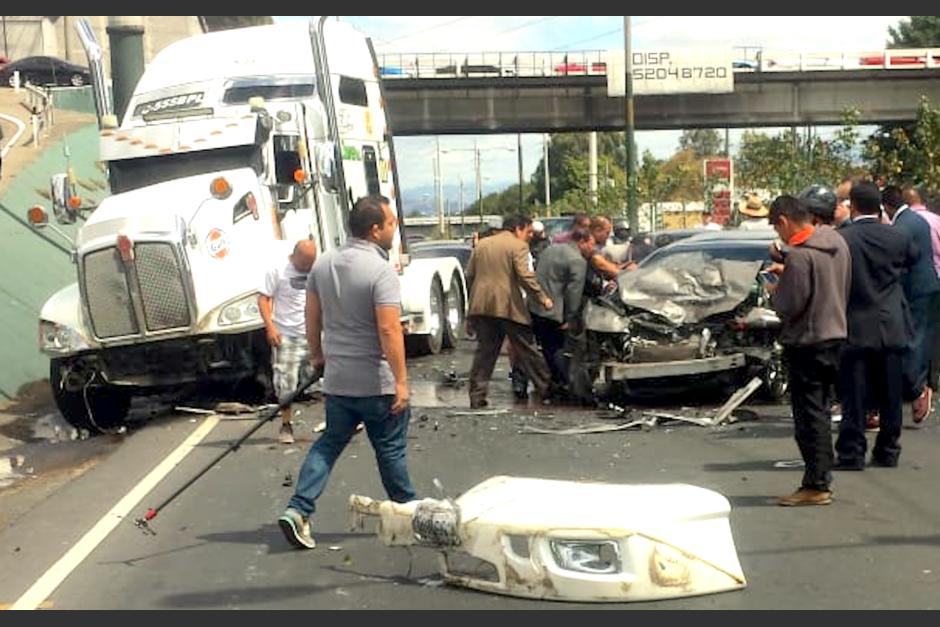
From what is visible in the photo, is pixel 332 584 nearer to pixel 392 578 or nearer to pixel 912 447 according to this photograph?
pixel 392 578

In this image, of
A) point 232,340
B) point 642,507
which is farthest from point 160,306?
point 642,507

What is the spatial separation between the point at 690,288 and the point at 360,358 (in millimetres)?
6137

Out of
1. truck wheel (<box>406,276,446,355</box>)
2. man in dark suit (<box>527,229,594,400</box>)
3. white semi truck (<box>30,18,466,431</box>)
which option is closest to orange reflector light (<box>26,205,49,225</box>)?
white semi truck (<box>30,18,466,431</box>)

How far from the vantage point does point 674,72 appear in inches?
1684

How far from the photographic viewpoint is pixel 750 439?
10.9 metres

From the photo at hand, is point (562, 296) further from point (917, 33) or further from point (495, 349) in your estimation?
point (917, 33)

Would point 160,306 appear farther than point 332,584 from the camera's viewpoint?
Yes

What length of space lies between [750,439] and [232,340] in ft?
17.0

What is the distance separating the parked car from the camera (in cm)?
4409

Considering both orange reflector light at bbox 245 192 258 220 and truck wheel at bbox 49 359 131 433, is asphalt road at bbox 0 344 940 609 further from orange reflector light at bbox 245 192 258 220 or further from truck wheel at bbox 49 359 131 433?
orange reflector light at bbox 245 192 258 220

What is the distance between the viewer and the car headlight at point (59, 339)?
1322 cm

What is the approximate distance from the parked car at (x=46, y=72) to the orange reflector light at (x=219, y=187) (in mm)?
32088

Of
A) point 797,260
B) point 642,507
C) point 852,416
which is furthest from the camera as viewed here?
point 852,416

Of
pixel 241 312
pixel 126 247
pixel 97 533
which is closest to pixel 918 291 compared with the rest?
pixel 241 312
